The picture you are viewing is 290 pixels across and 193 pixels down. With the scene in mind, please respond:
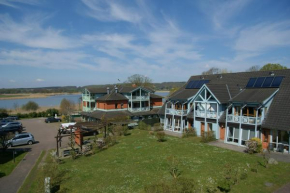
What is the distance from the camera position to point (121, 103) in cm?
4478

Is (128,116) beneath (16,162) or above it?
above

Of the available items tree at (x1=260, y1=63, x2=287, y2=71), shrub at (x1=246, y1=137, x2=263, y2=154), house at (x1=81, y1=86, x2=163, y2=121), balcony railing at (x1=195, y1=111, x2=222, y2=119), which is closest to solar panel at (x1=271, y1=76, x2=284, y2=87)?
balcony railing at (x1=195, y1=111, x2=222, y2=119)

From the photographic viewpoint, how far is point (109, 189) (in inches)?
571

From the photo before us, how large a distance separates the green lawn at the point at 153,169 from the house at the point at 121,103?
18.6 meters

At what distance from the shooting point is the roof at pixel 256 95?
24.0 metres

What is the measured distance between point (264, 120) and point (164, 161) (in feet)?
39.3

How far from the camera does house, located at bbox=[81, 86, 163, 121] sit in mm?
43125

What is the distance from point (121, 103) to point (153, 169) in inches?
1093

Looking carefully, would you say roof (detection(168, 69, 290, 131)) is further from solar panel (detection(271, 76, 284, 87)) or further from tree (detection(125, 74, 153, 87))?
tree (detection(125, 74, 153, 87))

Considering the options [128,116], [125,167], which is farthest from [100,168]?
[128,116]

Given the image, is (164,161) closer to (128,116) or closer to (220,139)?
(220,139)

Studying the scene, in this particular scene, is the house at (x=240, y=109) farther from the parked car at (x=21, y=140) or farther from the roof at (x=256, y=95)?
the parked car at (x=21, y=140)

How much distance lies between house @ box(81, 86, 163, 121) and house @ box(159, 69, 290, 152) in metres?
10.8

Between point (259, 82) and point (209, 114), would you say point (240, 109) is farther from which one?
point (259, 82)
